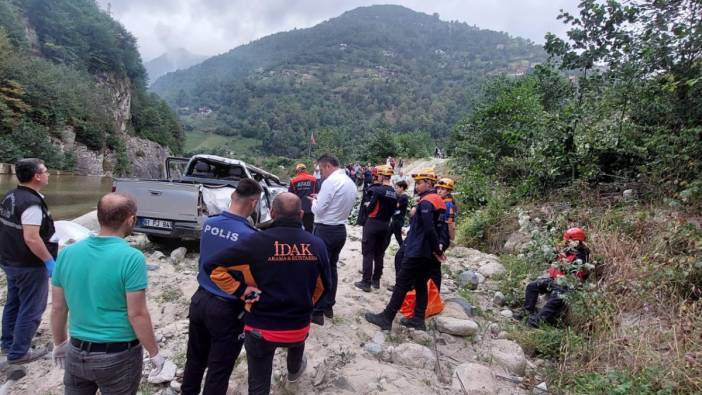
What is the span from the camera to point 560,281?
423 centimetres

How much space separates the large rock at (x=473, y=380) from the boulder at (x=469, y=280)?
2407 mm

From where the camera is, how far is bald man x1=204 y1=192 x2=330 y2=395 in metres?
2.24

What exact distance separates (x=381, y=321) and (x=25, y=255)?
126 inches

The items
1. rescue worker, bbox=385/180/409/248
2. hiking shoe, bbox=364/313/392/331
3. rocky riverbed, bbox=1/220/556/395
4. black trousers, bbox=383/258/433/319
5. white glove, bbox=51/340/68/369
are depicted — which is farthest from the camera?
rescue worker, bbox=385/180/409/248

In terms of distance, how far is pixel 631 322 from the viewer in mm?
3941

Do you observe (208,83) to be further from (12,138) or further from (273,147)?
(12,138)

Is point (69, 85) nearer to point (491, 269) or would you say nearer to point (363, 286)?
point (363, 286)

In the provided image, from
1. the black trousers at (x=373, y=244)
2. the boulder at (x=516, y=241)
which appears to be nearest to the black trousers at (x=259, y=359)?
the black trousers at (x=373, y=244)

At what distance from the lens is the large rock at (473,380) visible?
323 centimetres

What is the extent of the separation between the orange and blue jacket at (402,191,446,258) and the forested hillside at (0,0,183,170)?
26.6 meters

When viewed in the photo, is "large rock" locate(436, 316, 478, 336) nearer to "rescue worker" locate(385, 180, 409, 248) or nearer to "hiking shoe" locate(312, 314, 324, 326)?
"hiking shoe" locate(312, 314, 324, 326)

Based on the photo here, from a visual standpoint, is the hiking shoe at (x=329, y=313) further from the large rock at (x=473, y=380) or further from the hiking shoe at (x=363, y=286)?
the large rock at (x=473, y=380)

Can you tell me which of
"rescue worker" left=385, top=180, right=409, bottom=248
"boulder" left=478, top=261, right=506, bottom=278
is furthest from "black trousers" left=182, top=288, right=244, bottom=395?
"boulder" left=478, top=261, right=506, bottom=278

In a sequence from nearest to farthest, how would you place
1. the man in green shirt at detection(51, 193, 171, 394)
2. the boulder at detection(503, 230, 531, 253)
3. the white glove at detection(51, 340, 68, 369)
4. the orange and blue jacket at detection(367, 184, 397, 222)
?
1. the man in green shirt at detection(51, 193, 171, 394)
2. the white glove at detection(51, 340, 68, 369)
3. the orange and blue jacket at detection(367, 184, 397, 222)
4. the boulder at detection(503, 230, 531, 253)
